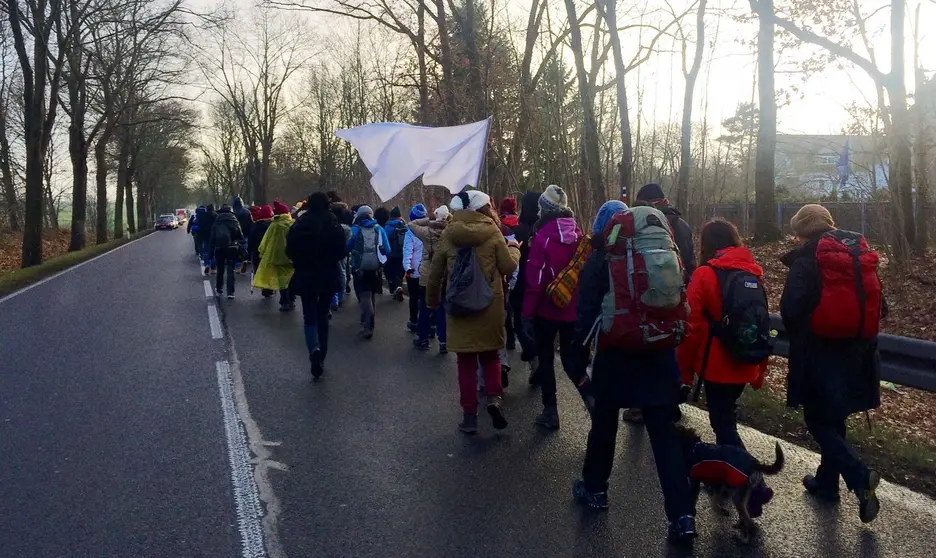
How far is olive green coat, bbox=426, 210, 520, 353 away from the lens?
20.2 feet

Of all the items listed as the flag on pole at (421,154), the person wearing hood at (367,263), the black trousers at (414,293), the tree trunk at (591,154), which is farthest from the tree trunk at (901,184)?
the person wearing hood at (367,263)

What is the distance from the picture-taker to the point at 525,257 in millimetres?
7648

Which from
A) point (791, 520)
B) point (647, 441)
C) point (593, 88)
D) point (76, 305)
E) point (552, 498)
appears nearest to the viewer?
point (791, 520)

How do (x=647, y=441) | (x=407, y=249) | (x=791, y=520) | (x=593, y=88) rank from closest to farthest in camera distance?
(x=791, y=520) → (x=647, y=441) → (x=407, y=249) → (x=593, y=88)

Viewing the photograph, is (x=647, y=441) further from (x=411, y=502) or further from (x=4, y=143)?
(x=4, y=143)

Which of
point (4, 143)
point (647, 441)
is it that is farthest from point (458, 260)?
point (4, 143)

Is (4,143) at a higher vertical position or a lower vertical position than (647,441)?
higher

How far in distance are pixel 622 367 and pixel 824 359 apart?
1363mm

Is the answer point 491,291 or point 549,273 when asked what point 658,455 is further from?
point 491,291

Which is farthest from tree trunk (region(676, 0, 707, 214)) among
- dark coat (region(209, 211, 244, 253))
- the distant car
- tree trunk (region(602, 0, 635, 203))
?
the distant car

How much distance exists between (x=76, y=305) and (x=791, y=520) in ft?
42.0

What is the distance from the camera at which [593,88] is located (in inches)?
625

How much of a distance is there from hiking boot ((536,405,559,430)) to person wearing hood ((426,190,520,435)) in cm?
39

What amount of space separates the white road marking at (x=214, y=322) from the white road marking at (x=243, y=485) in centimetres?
341
